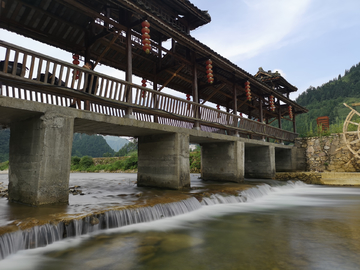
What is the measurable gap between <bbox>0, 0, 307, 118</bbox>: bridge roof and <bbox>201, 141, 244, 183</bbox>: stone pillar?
3495mm

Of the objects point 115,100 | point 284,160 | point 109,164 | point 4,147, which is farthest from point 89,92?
point 4,147

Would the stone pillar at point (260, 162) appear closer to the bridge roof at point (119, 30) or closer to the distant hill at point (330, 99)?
the bridge roof at point (119, 30)

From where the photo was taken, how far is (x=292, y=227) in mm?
5348

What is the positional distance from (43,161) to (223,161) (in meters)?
8.68

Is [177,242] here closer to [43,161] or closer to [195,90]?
[43,161]

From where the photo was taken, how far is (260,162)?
15.3 metres

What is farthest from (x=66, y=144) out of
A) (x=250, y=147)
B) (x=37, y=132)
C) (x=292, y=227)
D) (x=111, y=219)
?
(x=250, y=147)

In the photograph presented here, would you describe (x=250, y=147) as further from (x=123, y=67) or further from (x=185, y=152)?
(x=123, y=67)

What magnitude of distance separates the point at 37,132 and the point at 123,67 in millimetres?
6388

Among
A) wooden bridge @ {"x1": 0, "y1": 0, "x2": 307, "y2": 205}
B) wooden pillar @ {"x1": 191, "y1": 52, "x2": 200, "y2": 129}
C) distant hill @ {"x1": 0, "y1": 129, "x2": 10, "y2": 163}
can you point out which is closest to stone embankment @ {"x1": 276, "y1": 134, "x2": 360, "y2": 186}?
wooden bridge @ {"x1": 0, "y1": 0, "x2": 307, "y2": 205}

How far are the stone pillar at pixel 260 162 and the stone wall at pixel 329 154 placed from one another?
484 centimetres

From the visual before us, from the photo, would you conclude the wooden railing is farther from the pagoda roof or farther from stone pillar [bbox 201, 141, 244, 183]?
the pagoda roof

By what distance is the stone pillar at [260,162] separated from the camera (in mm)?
14891

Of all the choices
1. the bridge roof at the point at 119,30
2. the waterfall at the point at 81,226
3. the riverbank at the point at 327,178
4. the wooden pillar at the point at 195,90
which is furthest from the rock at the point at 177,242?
the riverbank at the point at 327,178
